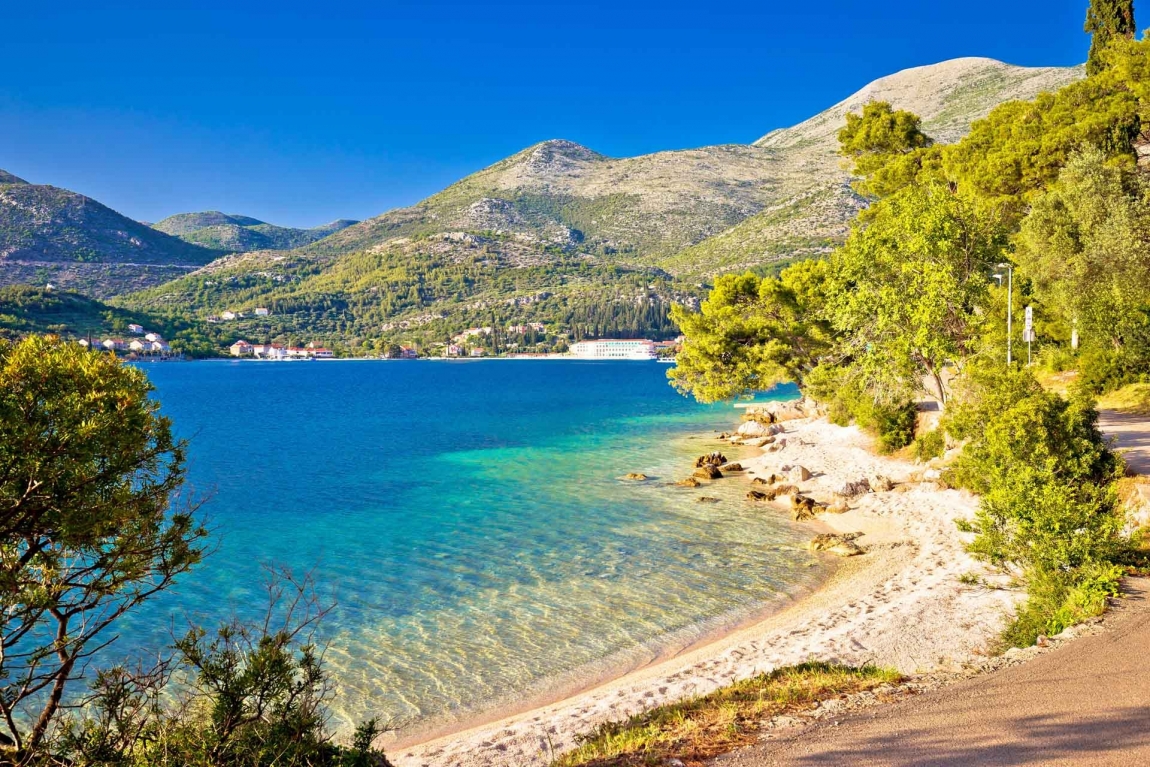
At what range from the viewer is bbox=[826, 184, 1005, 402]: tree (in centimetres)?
2236

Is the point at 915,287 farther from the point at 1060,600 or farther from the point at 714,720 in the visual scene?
the point at 714,720

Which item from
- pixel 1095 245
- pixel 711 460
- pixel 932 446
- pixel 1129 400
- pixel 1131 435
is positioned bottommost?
pixel 711 460

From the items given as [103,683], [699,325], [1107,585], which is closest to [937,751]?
[1107,585]

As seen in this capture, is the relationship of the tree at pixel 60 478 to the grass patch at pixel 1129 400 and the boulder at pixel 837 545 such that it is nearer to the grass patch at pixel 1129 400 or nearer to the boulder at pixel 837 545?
the boulder at pixel 837 545

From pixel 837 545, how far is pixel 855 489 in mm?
5695

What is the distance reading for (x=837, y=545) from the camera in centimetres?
1898

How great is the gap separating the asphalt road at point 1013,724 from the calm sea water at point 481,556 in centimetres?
612

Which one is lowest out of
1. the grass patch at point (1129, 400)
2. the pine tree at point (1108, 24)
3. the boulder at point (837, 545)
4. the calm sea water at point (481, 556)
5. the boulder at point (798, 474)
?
the calm sea water at point (481, 556)

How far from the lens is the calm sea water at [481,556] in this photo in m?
13.2

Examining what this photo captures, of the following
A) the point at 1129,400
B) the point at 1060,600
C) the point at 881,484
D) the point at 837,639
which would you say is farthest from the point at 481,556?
the point at 1129,400

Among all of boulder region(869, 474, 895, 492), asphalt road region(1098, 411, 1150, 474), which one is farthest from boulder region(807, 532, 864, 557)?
asphalt road region(1098, 411, 1150, 474)

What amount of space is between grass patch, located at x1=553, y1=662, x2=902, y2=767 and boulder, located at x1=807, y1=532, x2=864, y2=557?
921cm

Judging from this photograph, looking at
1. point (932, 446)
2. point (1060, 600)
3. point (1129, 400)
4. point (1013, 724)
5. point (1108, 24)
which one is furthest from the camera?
point (1108, 24)

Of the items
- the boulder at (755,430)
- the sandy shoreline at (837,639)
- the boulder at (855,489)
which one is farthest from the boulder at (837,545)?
the boulder at (755,430)
